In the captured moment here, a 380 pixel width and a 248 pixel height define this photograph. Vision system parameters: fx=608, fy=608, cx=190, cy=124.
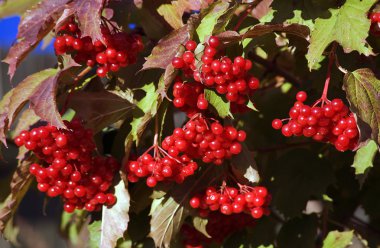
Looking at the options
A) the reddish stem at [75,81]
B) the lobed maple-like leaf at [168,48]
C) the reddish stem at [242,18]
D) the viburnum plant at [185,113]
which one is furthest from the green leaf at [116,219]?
the reddish stem at [242,18]

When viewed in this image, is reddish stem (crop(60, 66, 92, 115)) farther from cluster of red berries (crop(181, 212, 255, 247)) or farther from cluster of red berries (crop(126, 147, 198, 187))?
cluster of red berries (crop(181, 212, 255, 247))

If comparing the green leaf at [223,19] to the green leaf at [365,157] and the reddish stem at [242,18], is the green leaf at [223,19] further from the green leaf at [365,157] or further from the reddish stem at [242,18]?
the green leaf at [365,157]

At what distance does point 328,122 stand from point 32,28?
62 centimetres

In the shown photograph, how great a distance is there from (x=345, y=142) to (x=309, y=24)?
0.84ft

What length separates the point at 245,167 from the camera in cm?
134

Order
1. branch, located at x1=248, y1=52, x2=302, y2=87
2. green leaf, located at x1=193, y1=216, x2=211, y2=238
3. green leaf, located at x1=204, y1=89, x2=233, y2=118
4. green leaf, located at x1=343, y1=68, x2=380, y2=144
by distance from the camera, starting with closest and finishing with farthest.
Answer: green leaf, located at x1=343, y1=68, x2=380, y2=144 < green leaf, located at x1=204, y1=89, x2=233, y2=118 < green leaf, located at x1=193, y1=216, x2=211, y2=238 < branch, located at x1=248, y1=52, x2=302, y2=87

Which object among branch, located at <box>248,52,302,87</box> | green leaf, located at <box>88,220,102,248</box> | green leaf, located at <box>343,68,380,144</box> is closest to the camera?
green leaf, located at <box>343,68,380,144</box>

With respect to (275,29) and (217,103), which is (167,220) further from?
(275,29)

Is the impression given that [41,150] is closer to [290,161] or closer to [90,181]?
[90,181]

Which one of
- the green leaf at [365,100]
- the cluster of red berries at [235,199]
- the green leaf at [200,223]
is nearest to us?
the green leaf at [365,100]

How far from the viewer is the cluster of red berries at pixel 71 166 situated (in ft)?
4.13

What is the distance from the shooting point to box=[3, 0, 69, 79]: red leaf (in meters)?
1.23

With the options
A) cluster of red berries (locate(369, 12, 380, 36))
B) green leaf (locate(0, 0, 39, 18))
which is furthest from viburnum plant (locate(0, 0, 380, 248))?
green leaf (locate(0, 0, 39, 18))

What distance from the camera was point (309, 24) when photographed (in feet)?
4.02
